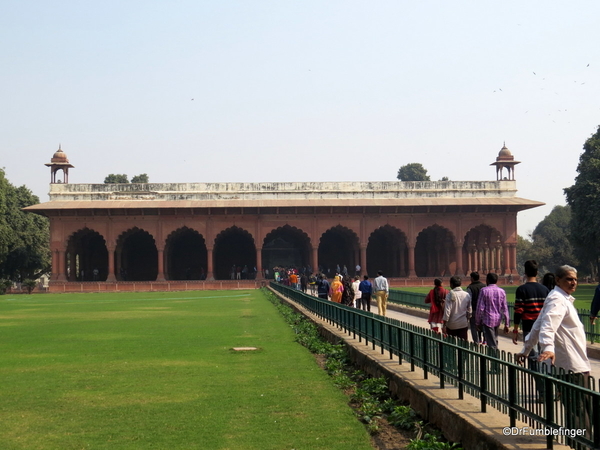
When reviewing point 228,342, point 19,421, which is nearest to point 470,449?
point 19,421

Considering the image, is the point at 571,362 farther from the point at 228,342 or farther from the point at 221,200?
the point at 221,200

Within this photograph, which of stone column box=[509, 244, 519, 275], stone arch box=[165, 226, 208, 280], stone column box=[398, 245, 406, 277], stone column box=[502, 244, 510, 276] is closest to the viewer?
stone column box=[509, 244, 519, 275]

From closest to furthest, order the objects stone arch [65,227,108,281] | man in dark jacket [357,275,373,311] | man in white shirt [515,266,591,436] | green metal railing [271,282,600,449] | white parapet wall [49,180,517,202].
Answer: green metal railing [271,282,600,449], man in white shirt [515,266,591,436], man in dark jacket [357,275,373,311], white parapet wall [49,180,517,202], stone arch [65,227,108,281]

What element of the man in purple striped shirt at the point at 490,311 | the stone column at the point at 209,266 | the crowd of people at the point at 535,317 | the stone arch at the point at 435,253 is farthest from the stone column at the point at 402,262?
the man in purple striped shirt at the point at 490,311

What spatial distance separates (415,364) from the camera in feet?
27.6

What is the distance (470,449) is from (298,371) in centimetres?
469

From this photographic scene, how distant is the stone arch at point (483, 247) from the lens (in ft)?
151

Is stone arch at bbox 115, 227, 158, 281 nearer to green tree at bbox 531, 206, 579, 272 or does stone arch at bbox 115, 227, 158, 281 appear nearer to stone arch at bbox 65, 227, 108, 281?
stone arch at bbox 65, 227, 108, 281

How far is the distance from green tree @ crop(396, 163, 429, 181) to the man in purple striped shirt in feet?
285

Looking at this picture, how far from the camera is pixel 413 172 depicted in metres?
96.6

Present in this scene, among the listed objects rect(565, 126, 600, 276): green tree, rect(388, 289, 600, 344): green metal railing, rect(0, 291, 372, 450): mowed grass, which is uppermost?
rect(565, 126, 600, 276): green tree

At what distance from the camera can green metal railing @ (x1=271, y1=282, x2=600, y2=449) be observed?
14.5 ft

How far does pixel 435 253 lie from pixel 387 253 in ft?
10.4

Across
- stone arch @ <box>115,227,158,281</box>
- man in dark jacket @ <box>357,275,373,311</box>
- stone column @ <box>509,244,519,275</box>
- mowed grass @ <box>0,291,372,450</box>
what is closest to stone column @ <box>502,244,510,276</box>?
stone column @ <box>509,244,519,275</box>
